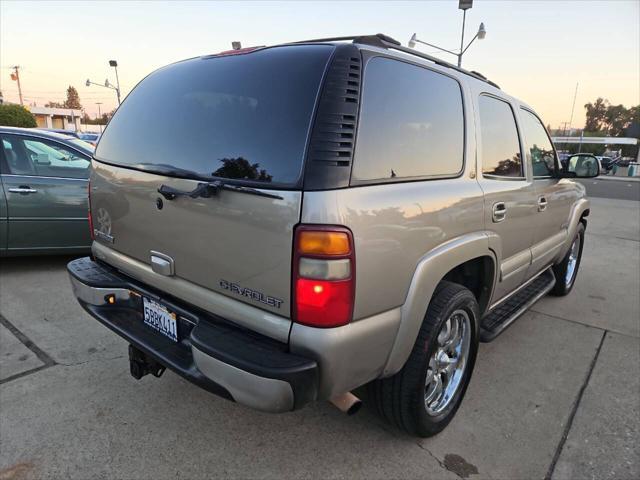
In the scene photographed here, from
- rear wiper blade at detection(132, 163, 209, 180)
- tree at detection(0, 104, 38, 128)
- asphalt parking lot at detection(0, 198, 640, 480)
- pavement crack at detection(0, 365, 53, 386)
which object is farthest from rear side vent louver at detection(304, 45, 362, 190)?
tree at detection(0, 104, 38, 128)

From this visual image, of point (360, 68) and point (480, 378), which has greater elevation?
point (360, 68)

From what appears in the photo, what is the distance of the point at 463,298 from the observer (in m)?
2.28

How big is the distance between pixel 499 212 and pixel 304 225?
1.54 meters

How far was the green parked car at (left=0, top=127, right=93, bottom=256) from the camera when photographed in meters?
4.53

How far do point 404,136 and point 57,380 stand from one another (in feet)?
8.60

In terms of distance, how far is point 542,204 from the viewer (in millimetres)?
3330

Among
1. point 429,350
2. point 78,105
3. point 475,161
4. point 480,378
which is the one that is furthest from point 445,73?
point 78,105

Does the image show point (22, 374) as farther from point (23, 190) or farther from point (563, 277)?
point (563, 277)

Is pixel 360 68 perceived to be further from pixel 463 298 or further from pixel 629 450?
pixel 629 450

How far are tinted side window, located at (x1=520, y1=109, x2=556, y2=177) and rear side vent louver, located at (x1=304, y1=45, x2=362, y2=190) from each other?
209 cm

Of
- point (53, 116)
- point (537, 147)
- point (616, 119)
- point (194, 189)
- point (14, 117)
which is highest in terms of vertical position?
point (616, 119)

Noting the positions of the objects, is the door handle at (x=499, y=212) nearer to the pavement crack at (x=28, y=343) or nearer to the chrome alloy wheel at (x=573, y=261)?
the chrome alloy wheel at (x=573, y=261)

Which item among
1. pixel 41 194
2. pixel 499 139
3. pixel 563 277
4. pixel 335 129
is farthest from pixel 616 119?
pixel 335 129

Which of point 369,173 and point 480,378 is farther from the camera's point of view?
point 480,378
